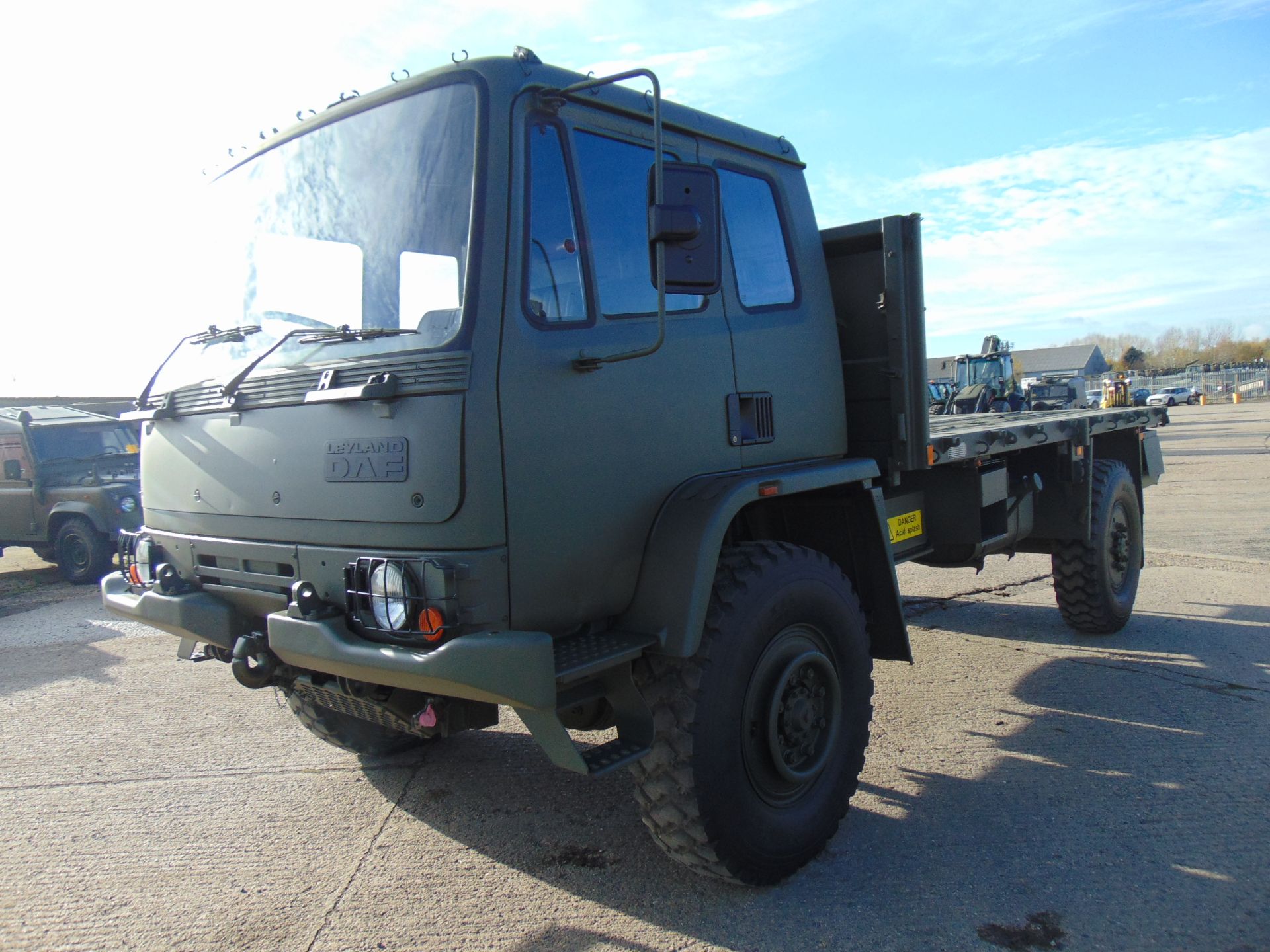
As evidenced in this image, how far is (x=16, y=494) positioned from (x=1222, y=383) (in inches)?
2960

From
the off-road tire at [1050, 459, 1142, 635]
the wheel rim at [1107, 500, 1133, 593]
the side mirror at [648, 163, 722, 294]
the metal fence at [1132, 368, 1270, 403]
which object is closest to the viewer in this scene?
the side mirror at [648, 163, 722, 294]

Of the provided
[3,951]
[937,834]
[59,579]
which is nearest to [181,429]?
[3,951]

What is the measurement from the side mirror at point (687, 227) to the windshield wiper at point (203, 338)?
5.17 ft

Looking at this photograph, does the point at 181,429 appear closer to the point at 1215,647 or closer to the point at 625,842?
the point at 625,842

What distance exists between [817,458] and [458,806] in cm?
214

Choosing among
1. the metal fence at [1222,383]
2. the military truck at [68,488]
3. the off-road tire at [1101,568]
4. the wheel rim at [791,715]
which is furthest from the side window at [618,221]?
the metal fence at [1222,383]

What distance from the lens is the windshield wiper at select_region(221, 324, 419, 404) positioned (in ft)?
9.10

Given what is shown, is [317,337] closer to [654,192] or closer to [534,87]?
[534,87]

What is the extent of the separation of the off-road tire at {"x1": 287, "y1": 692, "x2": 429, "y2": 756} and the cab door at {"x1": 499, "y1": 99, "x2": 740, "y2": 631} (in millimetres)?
1706

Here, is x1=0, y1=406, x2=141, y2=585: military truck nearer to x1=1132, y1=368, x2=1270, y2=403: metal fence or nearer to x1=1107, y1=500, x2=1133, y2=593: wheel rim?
x1=1107, y1=500, x2=1133, y2=593: wheel rim

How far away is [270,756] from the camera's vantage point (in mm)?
4590

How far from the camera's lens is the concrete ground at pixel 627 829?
9.65 ft

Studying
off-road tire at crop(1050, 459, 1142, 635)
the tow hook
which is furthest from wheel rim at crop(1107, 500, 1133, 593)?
the tow hook

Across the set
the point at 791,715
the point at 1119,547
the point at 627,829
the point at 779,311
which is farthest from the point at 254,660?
the point at 1119,547
